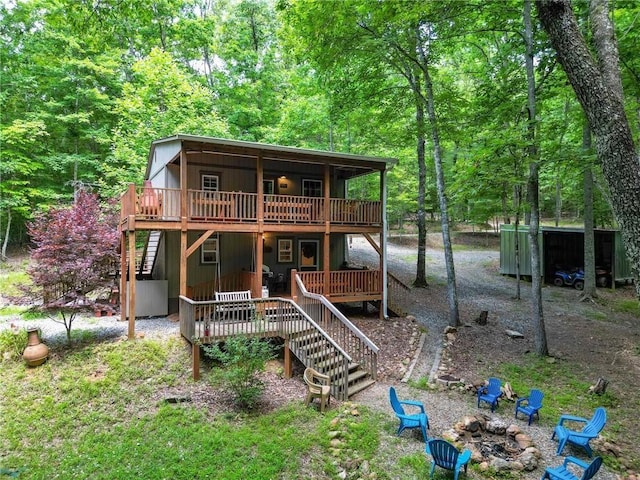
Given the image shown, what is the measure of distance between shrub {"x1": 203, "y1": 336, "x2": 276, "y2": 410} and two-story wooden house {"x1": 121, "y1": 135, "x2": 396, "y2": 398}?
2696mm

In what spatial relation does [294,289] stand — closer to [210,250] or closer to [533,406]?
[210,250]

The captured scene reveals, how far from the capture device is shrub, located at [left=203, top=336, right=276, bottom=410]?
729 cm

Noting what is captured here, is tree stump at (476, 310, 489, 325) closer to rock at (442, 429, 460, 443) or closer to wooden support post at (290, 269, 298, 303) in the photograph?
wooden support post at (290, 269, 298, 303)

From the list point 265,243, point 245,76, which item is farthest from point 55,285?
point 245,76

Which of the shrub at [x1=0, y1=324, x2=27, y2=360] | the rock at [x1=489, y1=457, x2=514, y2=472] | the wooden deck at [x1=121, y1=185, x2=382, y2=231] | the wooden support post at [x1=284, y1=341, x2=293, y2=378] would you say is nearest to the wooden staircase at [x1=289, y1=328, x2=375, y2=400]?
the wooden support post at [x1=284, y1=341, x2=293, y2=378]

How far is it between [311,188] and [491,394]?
1052 cm

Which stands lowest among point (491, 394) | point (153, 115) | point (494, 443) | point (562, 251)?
point (494, 443)

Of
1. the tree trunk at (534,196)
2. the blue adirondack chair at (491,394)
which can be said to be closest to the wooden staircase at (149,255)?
the blue adirondack chair at (491,394)

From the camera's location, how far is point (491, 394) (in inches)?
292

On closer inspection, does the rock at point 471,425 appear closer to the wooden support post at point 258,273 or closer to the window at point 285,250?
the wooden support post at point 258,273

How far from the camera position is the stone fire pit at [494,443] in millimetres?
5457

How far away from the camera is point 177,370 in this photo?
28.0 ft

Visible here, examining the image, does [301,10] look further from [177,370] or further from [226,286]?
[177,370]

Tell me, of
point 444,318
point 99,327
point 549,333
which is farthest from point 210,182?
point 549,333
